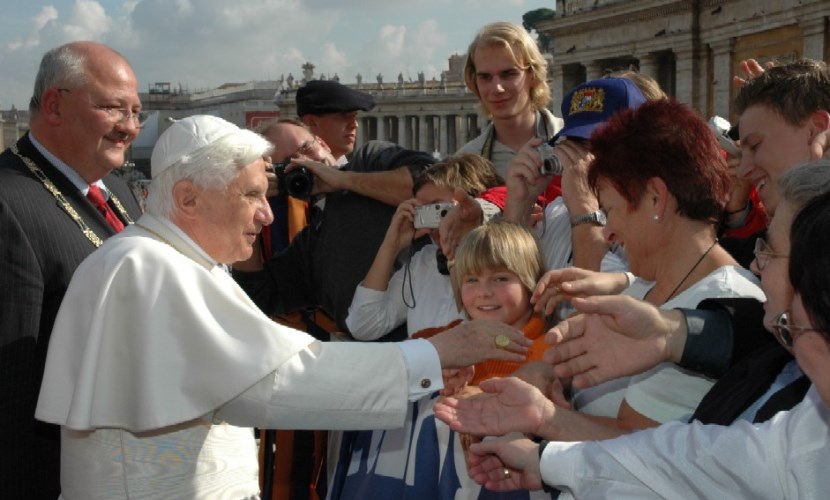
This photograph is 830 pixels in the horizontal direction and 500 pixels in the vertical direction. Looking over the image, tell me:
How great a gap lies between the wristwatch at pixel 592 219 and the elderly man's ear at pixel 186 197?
143 centimetres

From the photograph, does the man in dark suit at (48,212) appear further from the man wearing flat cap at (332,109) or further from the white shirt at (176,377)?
the man wearing flat cap at (332,109)

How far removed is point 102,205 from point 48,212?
0.42 m

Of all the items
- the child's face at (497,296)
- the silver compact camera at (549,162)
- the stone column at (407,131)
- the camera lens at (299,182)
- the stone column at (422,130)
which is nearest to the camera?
the child's face at (497,296)

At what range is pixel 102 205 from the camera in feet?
13.2

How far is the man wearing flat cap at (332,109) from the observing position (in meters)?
5.57

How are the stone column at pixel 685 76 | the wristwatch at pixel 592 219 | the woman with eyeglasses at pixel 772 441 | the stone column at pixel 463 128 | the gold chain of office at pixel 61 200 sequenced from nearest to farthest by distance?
the woman with eyeglasses at pixel 772 441 → the wristwatch at pixel 592 219 → the gold chain of office at pixel 61 200 → the stone column at pixel 685 76 → the stone column at pixel 463 128

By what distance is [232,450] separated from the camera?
2832 millimetres

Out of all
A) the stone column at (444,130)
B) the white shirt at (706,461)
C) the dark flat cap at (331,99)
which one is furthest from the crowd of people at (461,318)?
the stone column at (444,130)

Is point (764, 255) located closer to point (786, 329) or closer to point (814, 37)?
point (786, 329)

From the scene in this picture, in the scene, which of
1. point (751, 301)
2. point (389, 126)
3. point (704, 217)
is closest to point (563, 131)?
point (704, 217)

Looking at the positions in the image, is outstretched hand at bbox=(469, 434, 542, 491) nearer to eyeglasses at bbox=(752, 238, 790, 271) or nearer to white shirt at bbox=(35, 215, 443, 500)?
white shirt at bbox=(35, 215, 443, 500)

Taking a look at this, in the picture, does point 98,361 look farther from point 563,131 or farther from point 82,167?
point 563,131

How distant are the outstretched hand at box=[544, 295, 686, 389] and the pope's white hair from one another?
3.46 feet

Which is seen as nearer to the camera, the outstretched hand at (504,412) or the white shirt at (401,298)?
the outstretched hand at (504,412)
